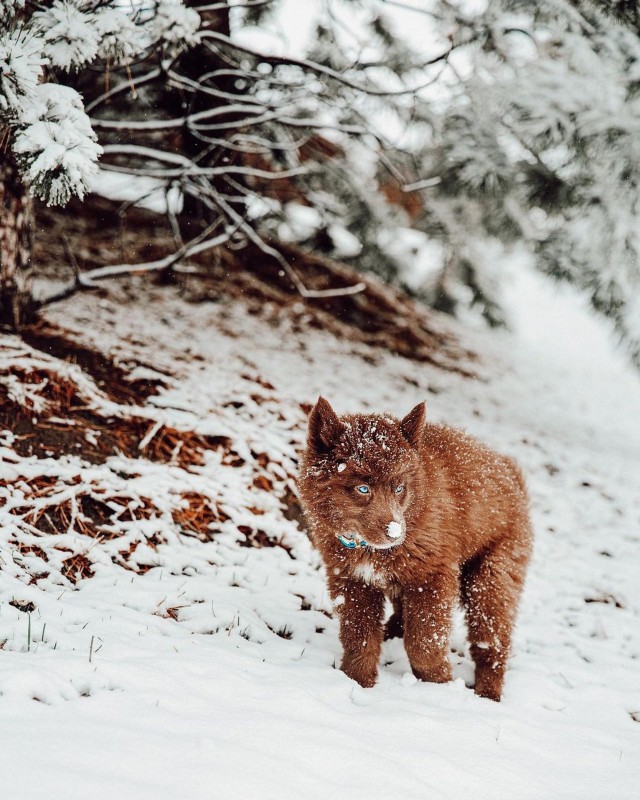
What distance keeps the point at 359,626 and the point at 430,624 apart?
0.37 m

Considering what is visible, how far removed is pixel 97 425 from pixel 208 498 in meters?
1.04

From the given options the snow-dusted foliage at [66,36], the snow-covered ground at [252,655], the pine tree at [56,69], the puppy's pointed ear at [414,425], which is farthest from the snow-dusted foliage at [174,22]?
the puppy's pointed ear at [414,425]

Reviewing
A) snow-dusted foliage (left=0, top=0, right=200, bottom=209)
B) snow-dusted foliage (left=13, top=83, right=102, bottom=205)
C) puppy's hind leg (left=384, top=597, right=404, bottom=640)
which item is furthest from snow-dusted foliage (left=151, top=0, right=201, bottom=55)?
puppy's hind leg (left=384, top=597, right=404, bottom=640)

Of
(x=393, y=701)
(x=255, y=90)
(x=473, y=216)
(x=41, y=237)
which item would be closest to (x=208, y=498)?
(x=393, y=701)

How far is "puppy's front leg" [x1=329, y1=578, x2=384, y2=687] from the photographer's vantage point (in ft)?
10.4

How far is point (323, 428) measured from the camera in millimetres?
3254

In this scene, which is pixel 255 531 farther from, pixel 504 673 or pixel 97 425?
pixel 504 673

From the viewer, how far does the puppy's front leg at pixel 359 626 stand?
3.17 m

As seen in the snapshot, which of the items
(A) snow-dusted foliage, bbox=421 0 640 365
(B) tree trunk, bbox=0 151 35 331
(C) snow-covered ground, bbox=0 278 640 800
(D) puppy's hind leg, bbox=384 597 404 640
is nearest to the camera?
(C) snow-covered ground, bbox=0 278 640 800

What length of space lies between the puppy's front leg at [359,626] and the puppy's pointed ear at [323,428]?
738 mm

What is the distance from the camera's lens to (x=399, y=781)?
2250 millimetres

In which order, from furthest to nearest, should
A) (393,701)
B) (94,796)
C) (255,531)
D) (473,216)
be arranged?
(473,216), (255,531), (393,701), (94,796)

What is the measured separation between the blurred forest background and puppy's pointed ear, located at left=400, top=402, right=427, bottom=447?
2.17 m

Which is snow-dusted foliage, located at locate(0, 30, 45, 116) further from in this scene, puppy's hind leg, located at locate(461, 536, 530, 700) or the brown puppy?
puppy's hind leg, located at locate(461, 536, 530, 700)
